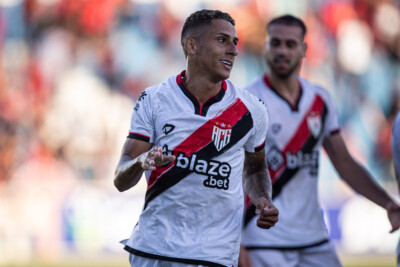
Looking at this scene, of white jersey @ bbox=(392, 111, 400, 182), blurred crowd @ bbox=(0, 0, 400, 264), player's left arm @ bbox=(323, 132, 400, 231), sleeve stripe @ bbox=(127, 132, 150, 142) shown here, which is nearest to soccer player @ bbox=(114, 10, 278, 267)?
sleeve stripe @ bbox=(127, 132, 150, 142)

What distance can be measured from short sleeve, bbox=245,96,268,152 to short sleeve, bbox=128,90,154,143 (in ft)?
1.94

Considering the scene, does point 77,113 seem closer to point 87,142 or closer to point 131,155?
point 87,142

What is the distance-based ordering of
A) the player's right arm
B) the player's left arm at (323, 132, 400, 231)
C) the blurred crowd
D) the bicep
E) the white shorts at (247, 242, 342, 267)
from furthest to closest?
the blurred crowd < the bicep < the player's left arm at (323, 132, 400, 231) < the white shorts at (247, 242, 342, 267) < the player's right arm

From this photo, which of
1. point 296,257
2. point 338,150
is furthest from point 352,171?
point 296,257

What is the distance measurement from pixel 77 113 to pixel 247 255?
9.13 metres

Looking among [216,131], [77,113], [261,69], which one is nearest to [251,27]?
[261,69]

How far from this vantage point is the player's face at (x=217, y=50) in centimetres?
396

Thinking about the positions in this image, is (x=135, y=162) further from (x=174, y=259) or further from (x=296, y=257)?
(x=296, y=257)

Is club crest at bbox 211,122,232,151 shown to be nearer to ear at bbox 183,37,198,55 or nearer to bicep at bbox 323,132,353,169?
ear at bbox 183,37,198,55

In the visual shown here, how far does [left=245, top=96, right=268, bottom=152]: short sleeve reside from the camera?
161 inches

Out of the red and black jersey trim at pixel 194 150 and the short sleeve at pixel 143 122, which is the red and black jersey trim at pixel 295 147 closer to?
the red and black jersey trim at pixel 194 150

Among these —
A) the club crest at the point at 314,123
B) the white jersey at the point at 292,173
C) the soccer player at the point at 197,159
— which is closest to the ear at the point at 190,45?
the soccer player at the point at 197,159

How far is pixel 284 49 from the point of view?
5473mm

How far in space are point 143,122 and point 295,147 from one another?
1.78m
